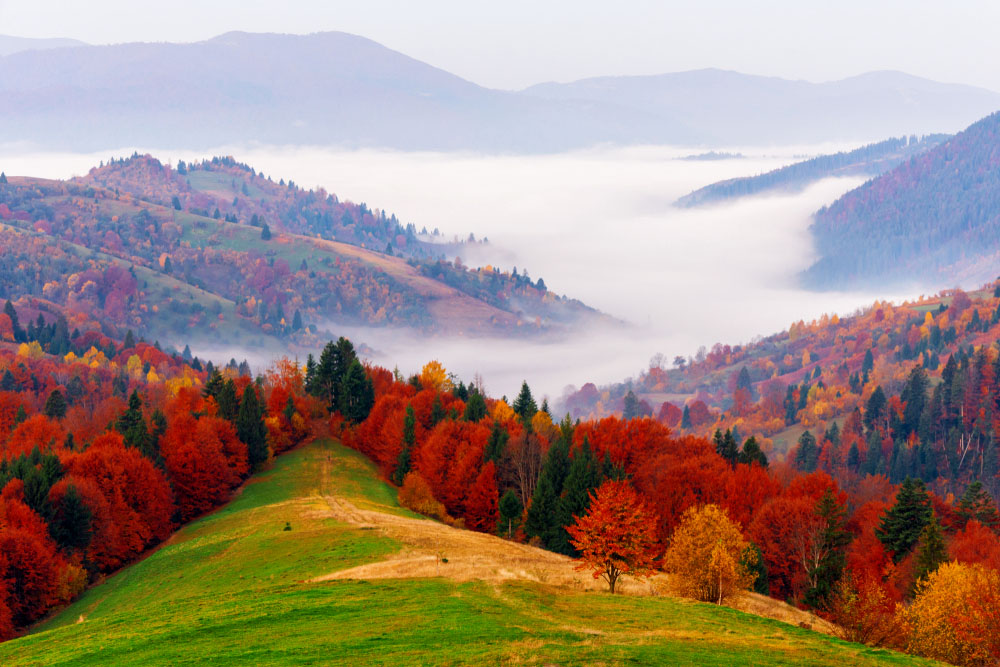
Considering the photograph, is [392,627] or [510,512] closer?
[392,627]

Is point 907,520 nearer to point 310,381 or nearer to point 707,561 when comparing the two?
point 707,561

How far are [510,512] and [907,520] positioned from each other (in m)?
42.2

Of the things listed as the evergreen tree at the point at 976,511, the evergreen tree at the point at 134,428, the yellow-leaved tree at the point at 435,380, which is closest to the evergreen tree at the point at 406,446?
the yellow-leaved tree at the point at 435,380

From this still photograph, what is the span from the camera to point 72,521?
9294 centimetres

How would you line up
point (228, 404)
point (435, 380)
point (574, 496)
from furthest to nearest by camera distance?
point (435, 380), point (228, 404), point (574, 496)

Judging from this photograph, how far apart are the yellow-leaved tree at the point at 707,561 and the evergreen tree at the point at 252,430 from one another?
77.1m

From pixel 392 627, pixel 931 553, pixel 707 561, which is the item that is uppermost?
pixel 707 561

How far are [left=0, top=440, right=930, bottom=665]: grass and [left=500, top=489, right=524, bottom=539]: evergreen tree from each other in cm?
3173

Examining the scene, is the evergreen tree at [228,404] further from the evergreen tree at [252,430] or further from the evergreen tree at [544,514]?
the evergreen tree at [544,514]

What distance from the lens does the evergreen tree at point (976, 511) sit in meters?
120

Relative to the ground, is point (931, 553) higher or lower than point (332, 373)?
lower

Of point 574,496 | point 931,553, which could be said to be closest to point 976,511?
point 931,553

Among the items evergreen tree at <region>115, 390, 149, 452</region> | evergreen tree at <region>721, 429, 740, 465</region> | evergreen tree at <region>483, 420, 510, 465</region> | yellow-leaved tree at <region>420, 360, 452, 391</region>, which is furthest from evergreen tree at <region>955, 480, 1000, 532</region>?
evergreen tree at <region>115, 390, 149, 452</region>

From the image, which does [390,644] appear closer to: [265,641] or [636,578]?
[265,641]
